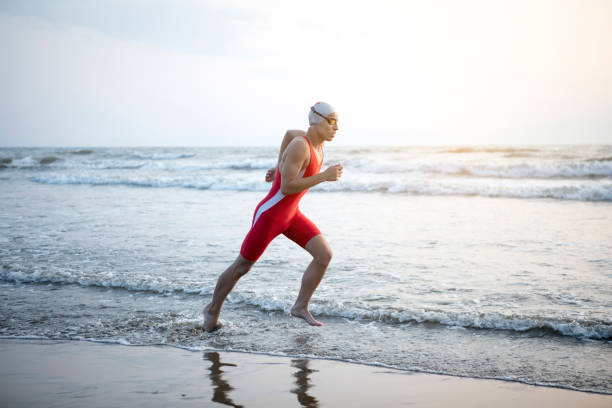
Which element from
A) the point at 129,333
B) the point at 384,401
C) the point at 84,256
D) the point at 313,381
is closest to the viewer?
the point at 384,401

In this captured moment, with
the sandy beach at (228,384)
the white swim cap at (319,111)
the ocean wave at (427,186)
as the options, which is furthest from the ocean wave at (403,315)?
the ocean wave at (427,186)

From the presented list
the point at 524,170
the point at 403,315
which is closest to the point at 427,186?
the point at 524,170

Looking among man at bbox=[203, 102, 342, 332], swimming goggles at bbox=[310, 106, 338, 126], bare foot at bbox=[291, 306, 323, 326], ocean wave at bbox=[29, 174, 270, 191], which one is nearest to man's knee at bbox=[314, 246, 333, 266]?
man at bbox=[203, 102, 342, 332]

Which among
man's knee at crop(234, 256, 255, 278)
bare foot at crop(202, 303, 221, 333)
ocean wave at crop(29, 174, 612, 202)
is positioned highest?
ocean wave at crop(29, 174, 612, 202)

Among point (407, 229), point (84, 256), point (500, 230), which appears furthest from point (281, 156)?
point (500, 230)

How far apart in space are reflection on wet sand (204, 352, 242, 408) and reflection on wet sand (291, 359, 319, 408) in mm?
399

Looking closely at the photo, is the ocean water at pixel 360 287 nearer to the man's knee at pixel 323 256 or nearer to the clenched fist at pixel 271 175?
the man's knee at pixel 323 256

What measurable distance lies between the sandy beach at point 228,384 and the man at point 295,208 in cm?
67

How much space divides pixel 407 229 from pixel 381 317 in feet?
16.5

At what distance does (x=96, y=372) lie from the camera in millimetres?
3537

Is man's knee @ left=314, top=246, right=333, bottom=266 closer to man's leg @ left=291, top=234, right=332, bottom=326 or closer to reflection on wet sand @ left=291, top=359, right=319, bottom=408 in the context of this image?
man's leg @ left=291, top=234, right=332, bottom=326

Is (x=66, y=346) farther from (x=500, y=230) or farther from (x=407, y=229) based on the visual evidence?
(x=500, y=230)

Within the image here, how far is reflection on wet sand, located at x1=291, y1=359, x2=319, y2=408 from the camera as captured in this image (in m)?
3.05

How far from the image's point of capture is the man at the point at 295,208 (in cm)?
384
